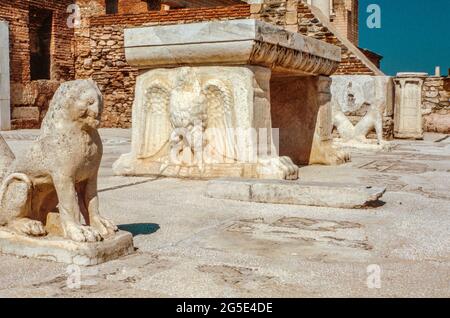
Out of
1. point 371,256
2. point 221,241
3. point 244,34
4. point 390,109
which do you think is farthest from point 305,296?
point 390,109

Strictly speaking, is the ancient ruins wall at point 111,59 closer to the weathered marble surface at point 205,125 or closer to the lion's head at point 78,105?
the weathered marble surface at point 205,125

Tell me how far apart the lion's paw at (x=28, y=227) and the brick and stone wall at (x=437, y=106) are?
1618 cm

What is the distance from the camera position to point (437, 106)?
17516 mm

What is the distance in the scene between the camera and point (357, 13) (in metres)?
30.9

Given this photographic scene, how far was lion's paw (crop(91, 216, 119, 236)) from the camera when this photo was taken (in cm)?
280

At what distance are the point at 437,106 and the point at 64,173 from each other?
16.4 m

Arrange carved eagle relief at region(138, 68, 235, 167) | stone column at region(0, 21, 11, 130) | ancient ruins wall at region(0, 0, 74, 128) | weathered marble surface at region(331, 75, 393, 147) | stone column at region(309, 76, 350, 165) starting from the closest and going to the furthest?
carved eagle relief at region(138, 68, 235, 167) → stone column at region(309, 76, 350, 165) → weathered marble surface at region(331, 75, 393, 147) → stone column at region(0, 21, 11, 130) → ancient ruins wall at region(0, 0, 74, 128)

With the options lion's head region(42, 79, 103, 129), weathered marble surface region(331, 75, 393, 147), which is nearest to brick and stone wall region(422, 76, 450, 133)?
weathered marble surface region(331, 75, 393, 147)

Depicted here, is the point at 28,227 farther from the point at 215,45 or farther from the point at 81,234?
the point at 215,45

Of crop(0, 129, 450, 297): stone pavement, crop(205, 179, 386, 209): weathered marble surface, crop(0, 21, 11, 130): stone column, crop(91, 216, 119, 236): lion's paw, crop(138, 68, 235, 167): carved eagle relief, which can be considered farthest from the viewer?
crop(0, 21, 11, 130): stone column

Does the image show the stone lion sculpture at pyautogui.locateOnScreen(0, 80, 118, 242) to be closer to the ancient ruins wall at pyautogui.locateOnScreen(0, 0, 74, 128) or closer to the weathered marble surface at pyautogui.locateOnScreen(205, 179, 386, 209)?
the weathered marble surface at pyautogui.locateOnScreen(205, 179, 386, 209)

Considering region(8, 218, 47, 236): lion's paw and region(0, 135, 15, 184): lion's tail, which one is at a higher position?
region(0, 135, 15, 184): lion's tail

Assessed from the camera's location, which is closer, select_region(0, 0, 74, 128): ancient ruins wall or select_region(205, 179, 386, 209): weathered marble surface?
select_region(205, 179, 386, 209): weathered marble surface
